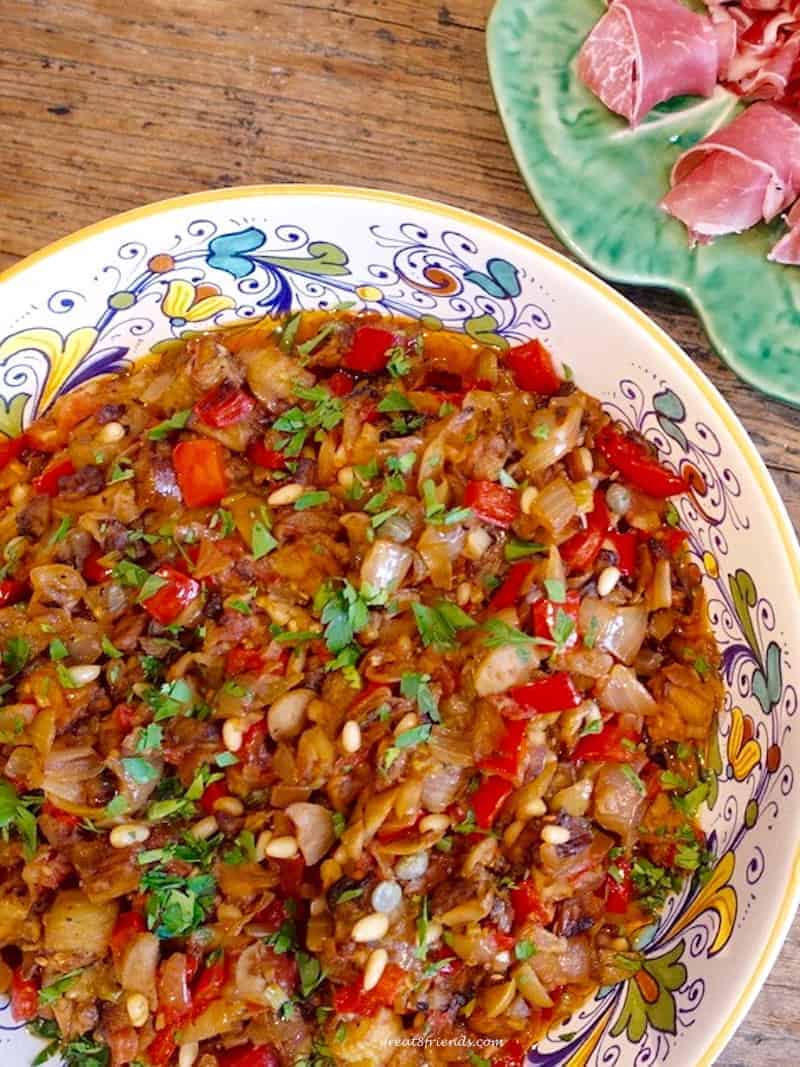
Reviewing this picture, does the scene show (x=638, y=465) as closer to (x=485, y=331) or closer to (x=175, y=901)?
(x=485, y=331)

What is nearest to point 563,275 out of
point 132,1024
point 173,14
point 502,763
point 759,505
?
point 759,505

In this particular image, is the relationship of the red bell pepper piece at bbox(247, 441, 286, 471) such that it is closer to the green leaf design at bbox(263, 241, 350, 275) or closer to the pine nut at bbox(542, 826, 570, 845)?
the green leaf design at bbox(263, 241, 350, 275)

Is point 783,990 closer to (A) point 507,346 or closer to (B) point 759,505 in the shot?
(B) point 759,505

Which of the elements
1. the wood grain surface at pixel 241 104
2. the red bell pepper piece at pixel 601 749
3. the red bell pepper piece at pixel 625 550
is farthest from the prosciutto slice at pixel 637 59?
the red bell pepper piece at pixel 601 749

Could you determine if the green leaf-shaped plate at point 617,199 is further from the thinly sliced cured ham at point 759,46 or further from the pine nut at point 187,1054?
the pine nut at point 187,1054

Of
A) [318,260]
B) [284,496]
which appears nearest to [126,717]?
[284,496]
